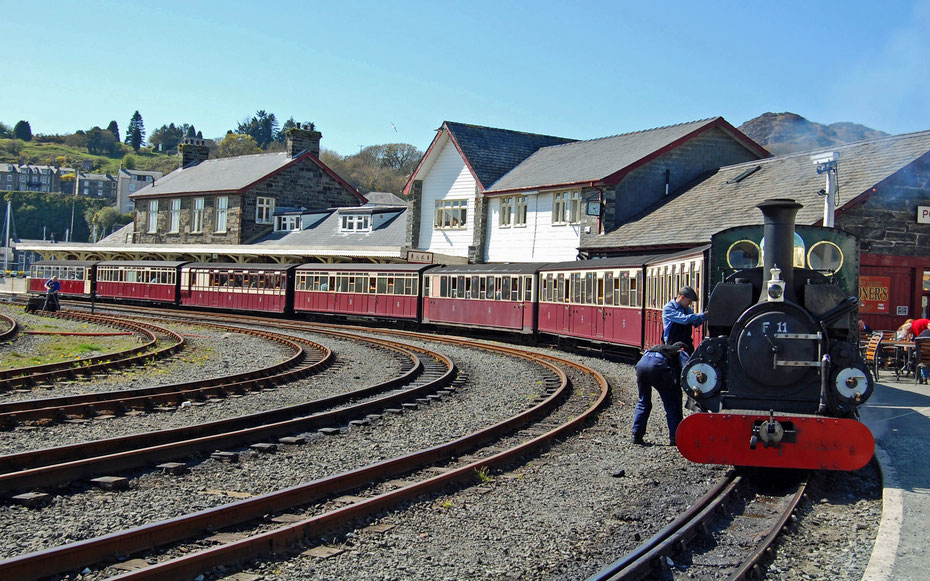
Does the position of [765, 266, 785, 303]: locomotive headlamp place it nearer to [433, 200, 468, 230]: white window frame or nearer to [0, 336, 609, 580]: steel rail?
[0, 336, 609, 580]: steel rail

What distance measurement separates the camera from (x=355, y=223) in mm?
46062

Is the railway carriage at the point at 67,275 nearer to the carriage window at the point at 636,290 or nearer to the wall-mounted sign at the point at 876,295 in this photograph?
the carriage window at the point at 636,290

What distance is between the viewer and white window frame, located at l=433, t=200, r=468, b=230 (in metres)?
37.6

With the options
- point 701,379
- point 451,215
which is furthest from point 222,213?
point 701,379

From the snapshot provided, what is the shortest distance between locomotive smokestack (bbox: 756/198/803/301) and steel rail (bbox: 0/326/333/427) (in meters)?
8.11

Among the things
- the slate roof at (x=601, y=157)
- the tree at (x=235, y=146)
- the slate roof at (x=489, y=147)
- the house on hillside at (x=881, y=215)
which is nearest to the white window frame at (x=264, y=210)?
the slate roof at (x=489, y=147)

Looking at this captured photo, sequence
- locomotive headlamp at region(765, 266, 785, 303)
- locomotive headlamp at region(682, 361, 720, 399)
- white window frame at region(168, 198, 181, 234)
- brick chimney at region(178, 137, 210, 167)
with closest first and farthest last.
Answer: locomotive headlamp at region(765, 266, 785, 303) → locomotive headlamp at region(682, 361, 720, 399) → white window frame at region(168, 198, 181, 234) → brick chimney at region(178, 137, 210, 167)

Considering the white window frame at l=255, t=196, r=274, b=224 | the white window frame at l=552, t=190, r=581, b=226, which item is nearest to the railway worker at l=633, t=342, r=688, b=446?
the white window frame at l=552, t=190, r=581, b=226

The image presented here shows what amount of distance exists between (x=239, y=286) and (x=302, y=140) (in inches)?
740

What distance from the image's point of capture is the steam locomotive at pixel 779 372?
737 centimetres

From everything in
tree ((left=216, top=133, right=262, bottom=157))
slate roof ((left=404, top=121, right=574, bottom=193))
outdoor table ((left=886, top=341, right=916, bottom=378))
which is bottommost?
outdoor table ((left=886, top=341, right=916, bottom=378))

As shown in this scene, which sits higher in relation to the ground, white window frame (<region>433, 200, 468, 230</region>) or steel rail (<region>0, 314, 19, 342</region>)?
white window frame (<region>433, 200, 468, 230</region>)

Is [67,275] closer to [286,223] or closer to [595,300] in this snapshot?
[286,223]

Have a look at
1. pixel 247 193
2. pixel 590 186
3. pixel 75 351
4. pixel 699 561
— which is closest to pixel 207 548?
pixel 699 561
